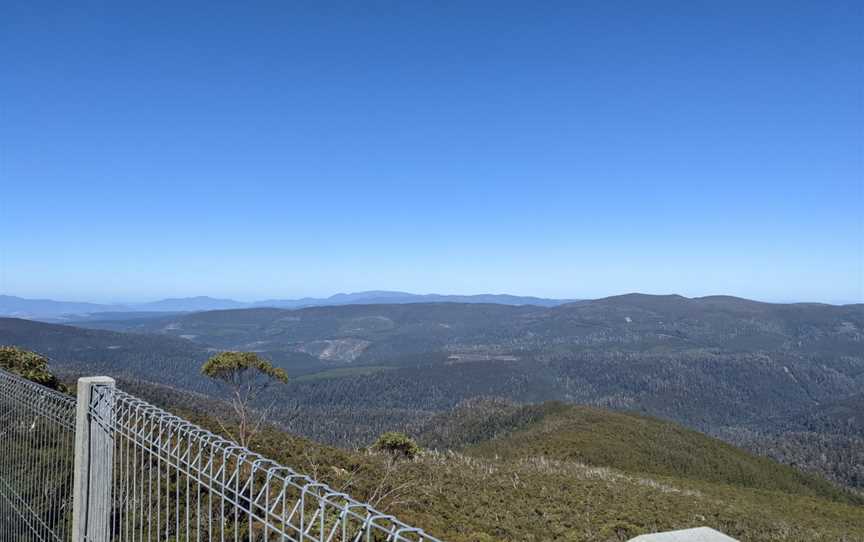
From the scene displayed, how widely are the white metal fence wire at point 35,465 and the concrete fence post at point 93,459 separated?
0.73 meters

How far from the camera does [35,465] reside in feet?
20.9

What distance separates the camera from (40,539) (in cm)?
579

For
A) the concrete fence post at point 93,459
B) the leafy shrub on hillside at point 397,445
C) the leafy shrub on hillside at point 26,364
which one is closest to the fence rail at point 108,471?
the concrete fence post at point 93,459

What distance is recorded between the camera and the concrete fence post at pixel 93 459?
466cm

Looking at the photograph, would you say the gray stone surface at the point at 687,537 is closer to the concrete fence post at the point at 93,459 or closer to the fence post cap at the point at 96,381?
the concrete fence post at the point at 93,459

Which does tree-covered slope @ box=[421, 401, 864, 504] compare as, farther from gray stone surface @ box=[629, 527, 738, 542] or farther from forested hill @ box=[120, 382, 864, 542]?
gray stone surface @ box=[629, 527, 738, 542]

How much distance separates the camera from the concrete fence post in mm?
4660

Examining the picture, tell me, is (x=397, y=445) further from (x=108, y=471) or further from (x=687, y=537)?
(x=687, y=537)

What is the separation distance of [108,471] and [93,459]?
0.66ft

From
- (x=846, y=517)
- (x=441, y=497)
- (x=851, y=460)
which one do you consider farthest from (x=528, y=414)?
(x=441, y=497)

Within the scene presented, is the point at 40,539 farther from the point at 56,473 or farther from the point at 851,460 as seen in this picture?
the point at 851,460

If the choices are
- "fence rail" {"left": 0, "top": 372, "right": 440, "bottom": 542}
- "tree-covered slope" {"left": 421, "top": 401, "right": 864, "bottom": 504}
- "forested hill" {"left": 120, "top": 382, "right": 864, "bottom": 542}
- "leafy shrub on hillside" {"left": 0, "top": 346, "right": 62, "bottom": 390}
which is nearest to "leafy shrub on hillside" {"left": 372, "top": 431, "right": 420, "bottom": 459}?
"forested hill" {"left": 120, "top": 382, "right": 864, "bottom": 542}

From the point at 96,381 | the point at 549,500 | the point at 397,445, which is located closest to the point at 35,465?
the point at 96,381

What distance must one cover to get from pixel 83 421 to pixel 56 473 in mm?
2150
